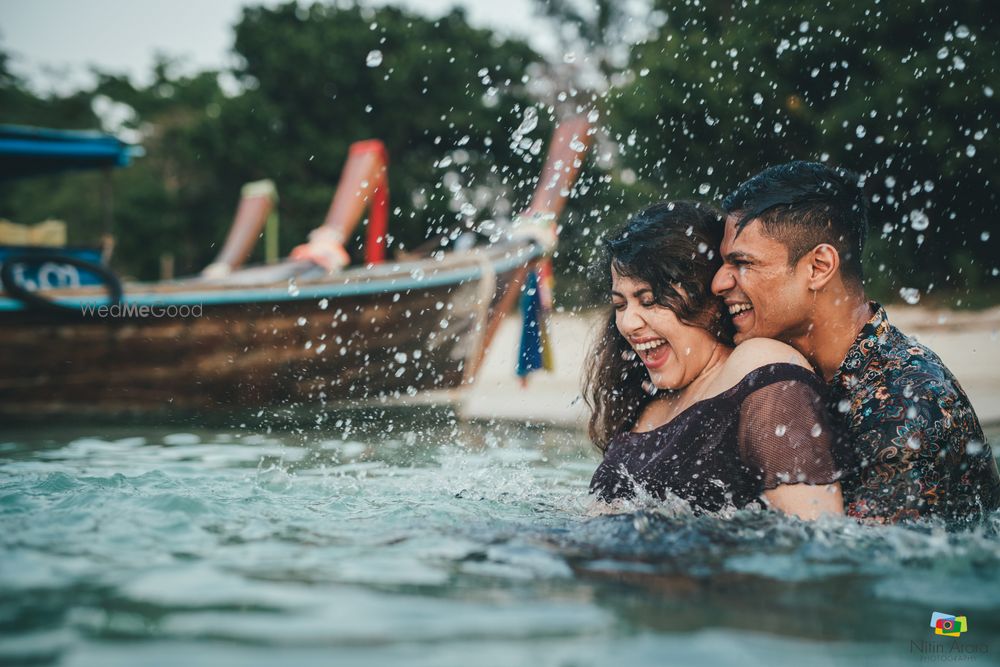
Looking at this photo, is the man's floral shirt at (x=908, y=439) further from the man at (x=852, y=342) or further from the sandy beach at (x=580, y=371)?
the sandy beach at (x=580, y=371)

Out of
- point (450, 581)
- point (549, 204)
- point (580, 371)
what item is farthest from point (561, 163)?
point (450, 581)

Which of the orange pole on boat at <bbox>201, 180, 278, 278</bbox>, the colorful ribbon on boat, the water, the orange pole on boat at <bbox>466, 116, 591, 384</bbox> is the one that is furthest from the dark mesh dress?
the orange pole on boat at <bbox>201, 180, 278, 278</bbox>

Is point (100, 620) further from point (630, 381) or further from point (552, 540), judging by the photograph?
point (630, 381)

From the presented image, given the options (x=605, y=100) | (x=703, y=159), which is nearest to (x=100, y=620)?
(x=703, y=159)

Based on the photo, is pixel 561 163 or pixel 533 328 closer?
pixel 533 328

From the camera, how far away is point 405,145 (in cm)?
2989

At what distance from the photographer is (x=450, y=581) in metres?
2.87

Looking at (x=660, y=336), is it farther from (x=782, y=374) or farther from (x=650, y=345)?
(x=782, y=374)

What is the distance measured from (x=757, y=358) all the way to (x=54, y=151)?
8.82 meters

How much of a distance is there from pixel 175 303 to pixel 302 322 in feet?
3.66

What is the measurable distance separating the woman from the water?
0.48ft

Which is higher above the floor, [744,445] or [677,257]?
[677,257]

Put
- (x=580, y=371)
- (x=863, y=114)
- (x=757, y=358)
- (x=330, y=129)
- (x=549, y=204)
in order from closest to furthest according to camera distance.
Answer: (x=757, y=358) → (x=580, y=371) → (x=549, y=204) → (x=863, y=114) → (x=330, y=129)

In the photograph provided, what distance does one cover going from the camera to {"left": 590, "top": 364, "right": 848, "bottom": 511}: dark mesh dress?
2904 mm
